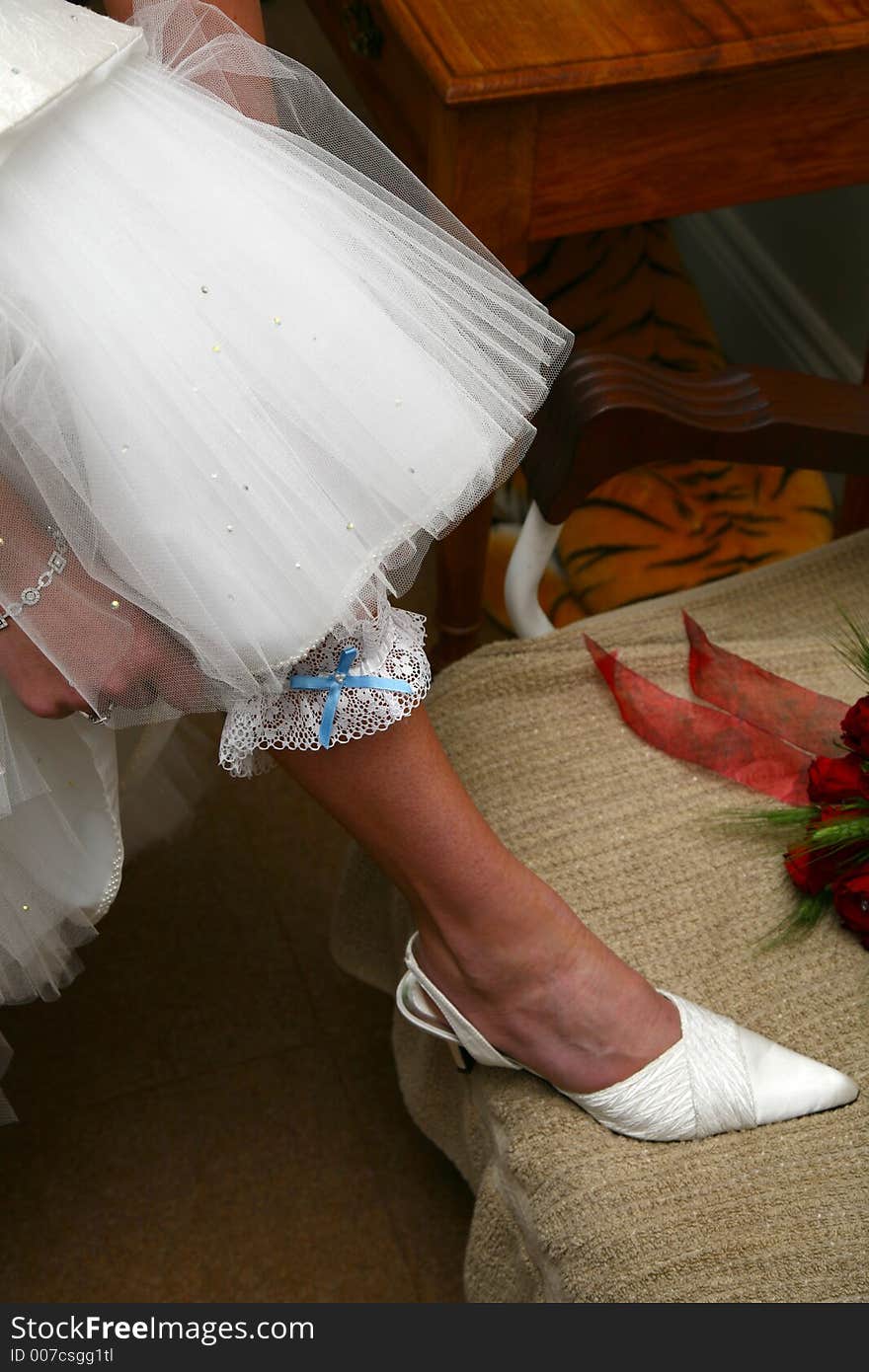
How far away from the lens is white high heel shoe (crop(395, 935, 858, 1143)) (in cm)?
79

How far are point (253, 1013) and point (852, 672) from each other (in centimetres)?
63

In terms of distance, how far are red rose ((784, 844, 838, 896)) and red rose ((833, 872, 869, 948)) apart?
0.04 ft

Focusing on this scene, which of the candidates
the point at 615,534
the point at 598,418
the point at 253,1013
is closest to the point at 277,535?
the point at 598,418

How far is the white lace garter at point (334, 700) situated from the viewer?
2.33 feet

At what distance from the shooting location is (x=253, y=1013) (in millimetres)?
1285

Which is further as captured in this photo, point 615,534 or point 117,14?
point 615,534

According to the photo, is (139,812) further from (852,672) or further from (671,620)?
(852,672)

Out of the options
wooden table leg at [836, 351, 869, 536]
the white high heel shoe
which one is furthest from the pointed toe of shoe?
wooden table leg at [836, 351, 869, 536]

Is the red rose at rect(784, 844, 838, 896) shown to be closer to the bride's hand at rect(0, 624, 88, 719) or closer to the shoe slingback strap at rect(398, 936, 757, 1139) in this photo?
the shoe slingback strap at rect(398, 936, 757, 1139)

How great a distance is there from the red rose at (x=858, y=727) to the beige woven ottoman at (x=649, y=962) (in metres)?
0.08

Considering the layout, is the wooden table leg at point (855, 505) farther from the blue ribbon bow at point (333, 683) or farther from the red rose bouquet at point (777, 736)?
the blue ribbon bow at point (333, 683)

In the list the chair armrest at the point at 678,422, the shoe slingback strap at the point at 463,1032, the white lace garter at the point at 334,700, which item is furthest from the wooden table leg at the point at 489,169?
the shoe slingback strap at the point at 463,1032

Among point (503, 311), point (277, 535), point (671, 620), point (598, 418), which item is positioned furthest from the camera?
point (671, 620)

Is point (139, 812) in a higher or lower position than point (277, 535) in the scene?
lower
